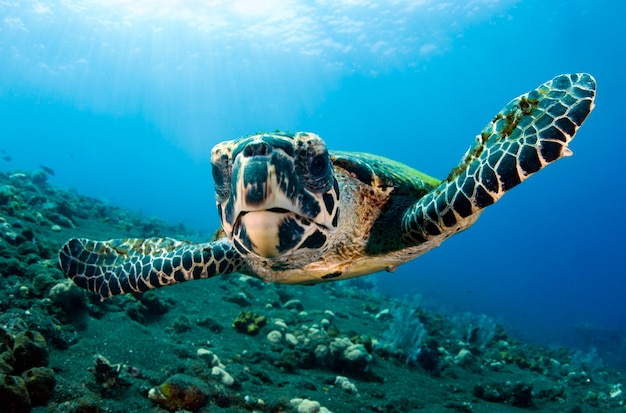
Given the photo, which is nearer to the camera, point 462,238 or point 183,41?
point 183,41

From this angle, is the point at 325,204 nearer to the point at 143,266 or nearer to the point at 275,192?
the point at 275,192

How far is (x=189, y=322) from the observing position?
19.5 feet

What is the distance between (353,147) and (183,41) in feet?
320

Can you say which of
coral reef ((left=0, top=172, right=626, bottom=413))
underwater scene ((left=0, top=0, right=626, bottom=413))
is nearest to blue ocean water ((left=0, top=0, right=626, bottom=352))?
underwater scene ((left=0, top=0, right=626, bottom=413))

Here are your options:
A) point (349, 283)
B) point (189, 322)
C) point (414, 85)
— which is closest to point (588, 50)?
point (414, 85)

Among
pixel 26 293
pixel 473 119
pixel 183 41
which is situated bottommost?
pixel 26 293

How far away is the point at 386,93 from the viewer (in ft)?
297

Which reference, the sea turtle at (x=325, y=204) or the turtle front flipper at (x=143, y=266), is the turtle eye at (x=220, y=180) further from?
the turtle front flipper at (x=143, y=266)

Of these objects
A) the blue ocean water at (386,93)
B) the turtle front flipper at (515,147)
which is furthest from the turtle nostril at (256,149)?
the blue ocean water at (386,93)

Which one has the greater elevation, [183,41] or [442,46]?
[183,41]

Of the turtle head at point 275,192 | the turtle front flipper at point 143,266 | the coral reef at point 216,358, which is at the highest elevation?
the turtle head at point 275,192

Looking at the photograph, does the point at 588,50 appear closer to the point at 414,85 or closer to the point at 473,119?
the point at 414,85

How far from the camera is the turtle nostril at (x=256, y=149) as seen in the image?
92.0 inches

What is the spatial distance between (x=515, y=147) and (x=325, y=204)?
1.52 meters
